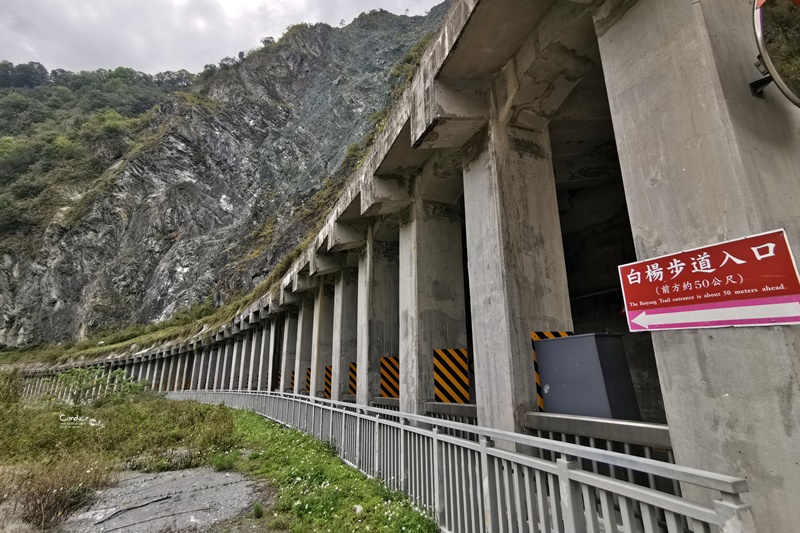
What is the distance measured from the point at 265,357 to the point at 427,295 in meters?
15.4

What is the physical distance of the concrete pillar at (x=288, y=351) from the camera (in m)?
16.9

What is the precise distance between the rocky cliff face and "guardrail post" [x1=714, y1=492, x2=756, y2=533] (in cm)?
3620

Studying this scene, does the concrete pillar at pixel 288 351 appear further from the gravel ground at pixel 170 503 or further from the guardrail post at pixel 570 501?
the guardrail post at pixel 570 501

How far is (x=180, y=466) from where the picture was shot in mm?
7086

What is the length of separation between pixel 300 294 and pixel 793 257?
14.7 metres

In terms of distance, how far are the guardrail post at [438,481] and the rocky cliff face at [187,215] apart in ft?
111

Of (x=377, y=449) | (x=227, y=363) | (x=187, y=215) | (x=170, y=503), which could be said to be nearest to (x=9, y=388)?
(x=170, y=503)

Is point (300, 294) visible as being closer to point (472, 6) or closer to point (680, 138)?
point (472, 6)

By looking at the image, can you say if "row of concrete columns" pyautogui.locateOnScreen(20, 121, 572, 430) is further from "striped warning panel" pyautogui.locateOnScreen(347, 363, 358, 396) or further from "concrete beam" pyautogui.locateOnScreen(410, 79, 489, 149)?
"concrete beam" pyautogui.locateOnScreen(410, 79, 489, 149)

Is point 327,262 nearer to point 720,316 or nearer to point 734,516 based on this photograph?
point 720,316

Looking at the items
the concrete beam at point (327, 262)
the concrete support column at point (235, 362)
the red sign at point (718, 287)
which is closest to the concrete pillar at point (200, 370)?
the concrete support column at point (235, 362)

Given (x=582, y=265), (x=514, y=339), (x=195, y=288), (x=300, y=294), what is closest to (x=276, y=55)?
(x=195, y=288)

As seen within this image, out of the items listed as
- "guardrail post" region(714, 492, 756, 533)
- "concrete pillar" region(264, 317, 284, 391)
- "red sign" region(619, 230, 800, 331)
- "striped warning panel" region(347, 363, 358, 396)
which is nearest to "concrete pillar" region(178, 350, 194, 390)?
"concrete pillar" region(264, 317, 284, 391)

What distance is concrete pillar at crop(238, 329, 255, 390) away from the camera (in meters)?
22.4
